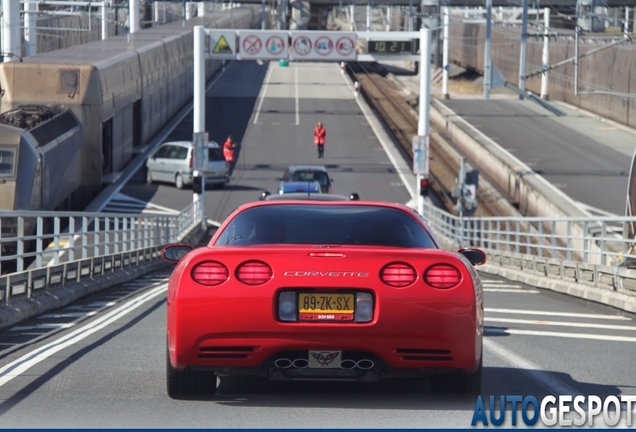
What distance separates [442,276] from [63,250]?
10622mm

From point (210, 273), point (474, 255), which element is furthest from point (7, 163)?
point (210, 273)

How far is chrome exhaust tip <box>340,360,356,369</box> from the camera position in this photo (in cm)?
660

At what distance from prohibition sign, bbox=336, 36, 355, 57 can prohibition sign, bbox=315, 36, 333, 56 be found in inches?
10.8

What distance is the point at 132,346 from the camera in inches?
379

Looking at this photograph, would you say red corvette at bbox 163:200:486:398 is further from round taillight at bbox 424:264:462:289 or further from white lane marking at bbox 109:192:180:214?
white lane marking at bbox 109:192:180:214

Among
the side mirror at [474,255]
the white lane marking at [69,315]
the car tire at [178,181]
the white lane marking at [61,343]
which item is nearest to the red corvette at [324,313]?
the side mirror at [474,255]

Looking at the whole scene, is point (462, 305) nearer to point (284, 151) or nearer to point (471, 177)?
point (471, 177)

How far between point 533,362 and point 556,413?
217 centimetres

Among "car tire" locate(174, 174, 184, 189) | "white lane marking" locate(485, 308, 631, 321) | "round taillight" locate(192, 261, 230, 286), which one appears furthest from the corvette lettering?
"car tire" locate(174, 174, 184, 189)

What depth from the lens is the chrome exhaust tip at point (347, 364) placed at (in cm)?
660

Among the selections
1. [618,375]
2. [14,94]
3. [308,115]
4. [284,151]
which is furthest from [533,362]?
[308,115]

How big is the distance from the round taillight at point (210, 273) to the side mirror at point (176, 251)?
1.14 meters

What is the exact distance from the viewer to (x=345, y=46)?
3916 centimetres

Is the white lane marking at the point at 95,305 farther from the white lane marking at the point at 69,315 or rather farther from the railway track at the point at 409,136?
the railway track at the point at 409,136
